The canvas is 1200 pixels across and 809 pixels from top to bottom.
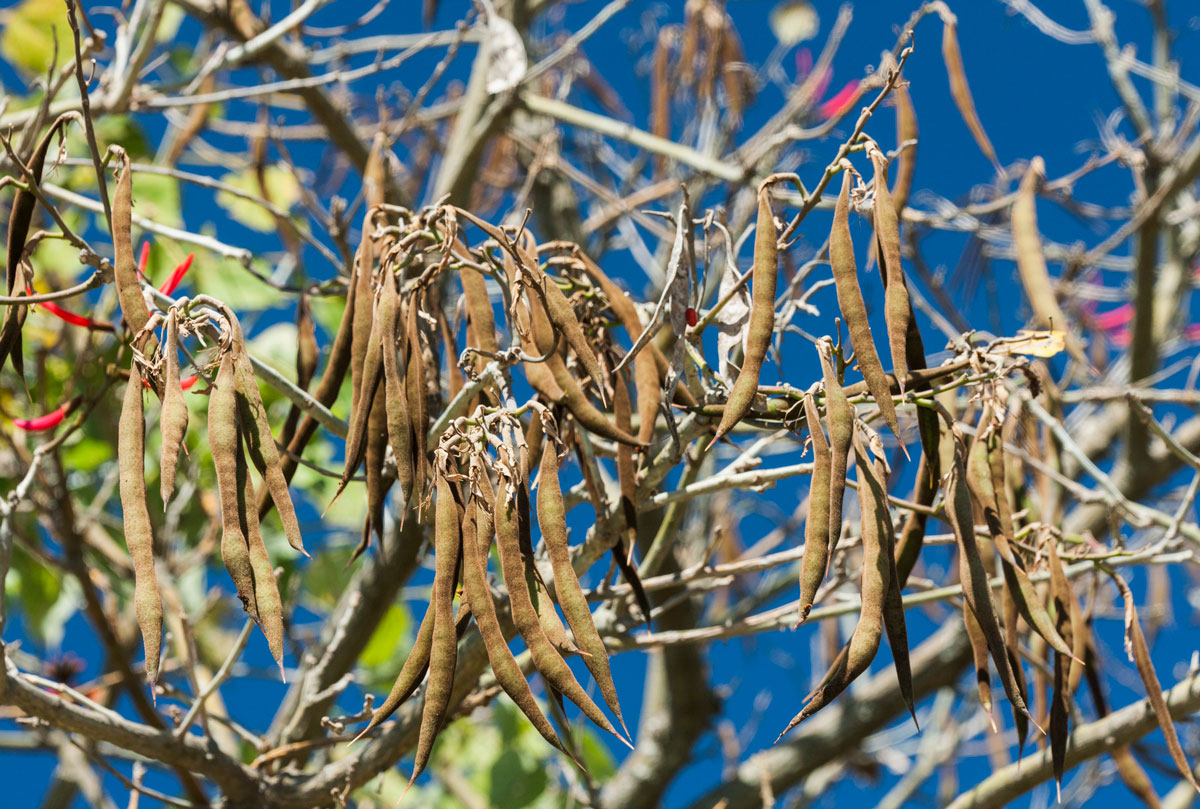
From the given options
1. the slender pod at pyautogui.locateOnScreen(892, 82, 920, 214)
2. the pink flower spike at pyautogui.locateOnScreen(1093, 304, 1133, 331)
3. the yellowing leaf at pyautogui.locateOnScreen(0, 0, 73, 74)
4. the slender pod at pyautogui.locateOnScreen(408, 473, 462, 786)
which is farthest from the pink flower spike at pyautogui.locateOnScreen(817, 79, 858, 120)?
the slender pod at pyautogui.locateOnScreen(408, 473, 462, 786)

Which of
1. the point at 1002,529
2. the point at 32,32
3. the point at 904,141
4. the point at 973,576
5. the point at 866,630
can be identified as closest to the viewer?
the point at 866,630

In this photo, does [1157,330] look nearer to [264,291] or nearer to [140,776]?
[264,291]

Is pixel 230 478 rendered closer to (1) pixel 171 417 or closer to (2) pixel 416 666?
(1) pixel 171 417

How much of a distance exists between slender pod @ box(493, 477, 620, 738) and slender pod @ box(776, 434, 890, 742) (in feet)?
0.45

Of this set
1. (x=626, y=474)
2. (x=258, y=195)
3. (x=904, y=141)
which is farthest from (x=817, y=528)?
(x=258, y=195)

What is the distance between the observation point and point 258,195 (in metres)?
2.57

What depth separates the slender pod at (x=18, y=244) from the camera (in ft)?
3.02

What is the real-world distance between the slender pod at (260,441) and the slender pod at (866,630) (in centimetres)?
36

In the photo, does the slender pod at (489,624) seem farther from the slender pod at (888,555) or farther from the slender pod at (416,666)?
the slender pod at (888,555)

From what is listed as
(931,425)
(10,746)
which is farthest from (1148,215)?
(10,746)

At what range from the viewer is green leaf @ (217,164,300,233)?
8.65 ft

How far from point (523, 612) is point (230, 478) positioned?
211 millimetres

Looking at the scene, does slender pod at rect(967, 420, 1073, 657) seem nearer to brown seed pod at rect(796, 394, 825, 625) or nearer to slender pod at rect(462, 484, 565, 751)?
brown seed pod at rect(796, 394, 825, 625)

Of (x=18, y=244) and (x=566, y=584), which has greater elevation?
(x=18, y=244)
